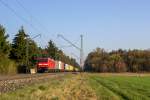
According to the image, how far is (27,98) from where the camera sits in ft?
60.0

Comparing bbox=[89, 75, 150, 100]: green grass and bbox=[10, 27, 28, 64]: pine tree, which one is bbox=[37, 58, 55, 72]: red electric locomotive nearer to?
bbox=[10, 27, 28, 64]: pine tree

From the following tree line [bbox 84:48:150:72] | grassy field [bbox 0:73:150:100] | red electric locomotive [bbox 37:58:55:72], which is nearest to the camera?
grassy field [bbox 0:73:150:100]

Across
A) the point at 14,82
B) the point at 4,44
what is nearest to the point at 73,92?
the point at 14,82

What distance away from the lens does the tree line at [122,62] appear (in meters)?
128

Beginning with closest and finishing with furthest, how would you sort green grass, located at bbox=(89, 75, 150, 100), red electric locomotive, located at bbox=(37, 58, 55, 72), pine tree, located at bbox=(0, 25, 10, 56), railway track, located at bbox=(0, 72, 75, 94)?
railway track, located at bbox=(0, 72, 75, 94) < green grass, located at bbox=(89, 75, 150, 100) < pine tree, located at bbox=(0, 25, 10, 56) < red electric locomotive, located at bbox=(37, 58, 55, 72)

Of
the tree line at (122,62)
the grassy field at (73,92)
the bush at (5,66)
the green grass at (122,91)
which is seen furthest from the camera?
the tree line at (122,62)

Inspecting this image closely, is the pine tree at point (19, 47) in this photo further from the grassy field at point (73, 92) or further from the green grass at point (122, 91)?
the grassy field at point (73, 92)

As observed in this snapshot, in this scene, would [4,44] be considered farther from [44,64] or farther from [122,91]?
[122,91]

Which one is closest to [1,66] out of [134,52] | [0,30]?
[0,30]

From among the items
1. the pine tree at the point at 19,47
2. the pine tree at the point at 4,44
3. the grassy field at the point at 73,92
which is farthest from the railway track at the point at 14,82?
the pine tree at the point at 19,47

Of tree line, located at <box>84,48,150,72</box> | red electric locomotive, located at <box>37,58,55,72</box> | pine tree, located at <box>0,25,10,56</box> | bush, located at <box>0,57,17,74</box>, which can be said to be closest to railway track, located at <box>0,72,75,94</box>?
bush, located at <box>0,57,17,74</box>

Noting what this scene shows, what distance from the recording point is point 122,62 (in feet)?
435

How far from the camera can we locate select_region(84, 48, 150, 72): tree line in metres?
128

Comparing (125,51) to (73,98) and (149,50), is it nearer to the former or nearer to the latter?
(149,50)
